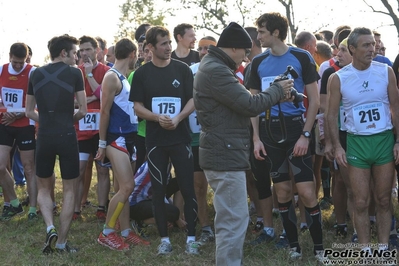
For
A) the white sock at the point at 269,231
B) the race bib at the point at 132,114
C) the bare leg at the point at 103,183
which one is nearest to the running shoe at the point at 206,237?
the white sock at the point at 269,231

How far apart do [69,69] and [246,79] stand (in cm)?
181

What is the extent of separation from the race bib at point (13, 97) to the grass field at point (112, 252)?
5.30 feet

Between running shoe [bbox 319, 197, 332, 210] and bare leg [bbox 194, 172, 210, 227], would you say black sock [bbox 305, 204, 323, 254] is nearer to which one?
bare leg [bbox 194, 172, 210, 227]

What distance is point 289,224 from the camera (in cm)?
656

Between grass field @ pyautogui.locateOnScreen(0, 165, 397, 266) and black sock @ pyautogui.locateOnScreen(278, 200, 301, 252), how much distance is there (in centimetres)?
15

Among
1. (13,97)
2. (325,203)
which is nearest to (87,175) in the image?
(13,97)

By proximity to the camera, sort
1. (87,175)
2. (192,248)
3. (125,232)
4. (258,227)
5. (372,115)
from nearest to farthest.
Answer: (372,115)
(192,248)
(125,232)
(258,227)
(87,175)

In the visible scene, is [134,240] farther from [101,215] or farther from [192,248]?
[101,215]

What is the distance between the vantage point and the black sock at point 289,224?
6.56 m

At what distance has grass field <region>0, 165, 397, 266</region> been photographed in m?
6.66

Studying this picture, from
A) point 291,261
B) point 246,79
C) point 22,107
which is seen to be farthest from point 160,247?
point 22,107

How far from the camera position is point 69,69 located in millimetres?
7184

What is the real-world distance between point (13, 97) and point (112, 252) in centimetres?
299

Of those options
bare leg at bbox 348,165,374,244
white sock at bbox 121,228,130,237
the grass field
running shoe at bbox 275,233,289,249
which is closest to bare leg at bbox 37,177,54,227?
the grass field
